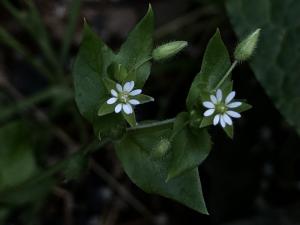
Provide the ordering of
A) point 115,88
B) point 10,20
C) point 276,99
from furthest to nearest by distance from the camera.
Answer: point 10,20
point 276,99
point 115,88

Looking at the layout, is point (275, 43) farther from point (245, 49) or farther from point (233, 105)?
point (233, 105)

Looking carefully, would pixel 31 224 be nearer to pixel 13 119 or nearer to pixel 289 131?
pixel 13 119

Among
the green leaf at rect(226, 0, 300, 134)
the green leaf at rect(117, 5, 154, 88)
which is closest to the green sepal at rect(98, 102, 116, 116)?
the green leaf at rect(117, 5, 154, 88)

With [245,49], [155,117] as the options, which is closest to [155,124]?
[245,49]

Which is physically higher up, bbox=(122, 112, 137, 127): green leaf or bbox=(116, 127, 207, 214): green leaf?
bbox=(122, 112, 137, 127): green leaf

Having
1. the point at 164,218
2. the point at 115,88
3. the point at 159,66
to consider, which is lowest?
the point at 164,218

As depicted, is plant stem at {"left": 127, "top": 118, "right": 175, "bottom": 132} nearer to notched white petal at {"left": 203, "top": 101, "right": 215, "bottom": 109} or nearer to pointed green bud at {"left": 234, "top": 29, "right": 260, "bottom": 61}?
notched white petal at {"left": 203, "top": 101, "right": 215, "bottom": 109}

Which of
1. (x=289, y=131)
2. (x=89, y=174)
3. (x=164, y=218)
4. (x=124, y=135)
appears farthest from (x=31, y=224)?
(x=289, y=131)
